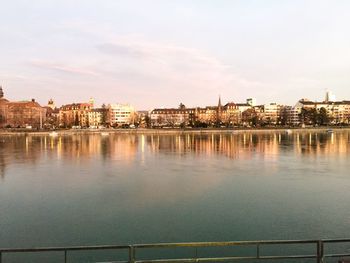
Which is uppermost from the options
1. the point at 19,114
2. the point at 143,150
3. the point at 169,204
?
the point at 19,114

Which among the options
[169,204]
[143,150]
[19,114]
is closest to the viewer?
→ [169,204]

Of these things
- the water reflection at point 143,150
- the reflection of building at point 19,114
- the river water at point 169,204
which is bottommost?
the river water at point 169,204

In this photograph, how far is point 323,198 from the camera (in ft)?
78.3

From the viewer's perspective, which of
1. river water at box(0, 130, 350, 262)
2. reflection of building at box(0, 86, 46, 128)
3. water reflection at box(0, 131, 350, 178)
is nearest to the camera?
river water at box(0, 130, 350, 262)

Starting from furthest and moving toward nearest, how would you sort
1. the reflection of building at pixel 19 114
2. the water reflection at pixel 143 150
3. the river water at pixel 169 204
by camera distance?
1. the reflection of building at pixel 19 114
2. the water reflection at pixel 143 150
3. the river water at pixel 169 204

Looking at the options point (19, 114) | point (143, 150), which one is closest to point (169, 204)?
point (143, 150)

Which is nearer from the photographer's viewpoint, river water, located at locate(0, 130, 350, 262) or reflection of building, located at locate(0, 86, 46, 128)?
river water, located at locate(0, 130, 350, 262)

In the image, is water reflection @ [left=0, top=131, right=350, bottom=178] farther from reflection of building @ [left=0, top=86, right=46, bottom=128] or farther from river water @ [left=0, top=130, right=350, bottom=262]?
reflection of building @ [left=0, top=86, right=46, bottom=128]

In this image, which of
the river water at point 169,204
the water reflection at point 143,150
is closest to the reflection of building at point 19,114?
the water reflection at point 143,150

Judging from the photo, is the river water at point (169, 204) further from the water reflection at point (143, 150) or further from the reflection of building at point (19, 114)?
the reflection of building at point (19, 114)

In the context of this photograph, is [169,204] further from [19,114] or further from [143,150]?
[19,114]

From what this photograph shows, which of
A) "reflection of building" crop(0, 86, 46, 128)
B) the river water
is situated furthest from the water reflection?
"reflection of building" crop(0, 86, 46, 128)

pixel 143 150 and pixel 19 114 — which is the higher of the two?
pixel 19 114

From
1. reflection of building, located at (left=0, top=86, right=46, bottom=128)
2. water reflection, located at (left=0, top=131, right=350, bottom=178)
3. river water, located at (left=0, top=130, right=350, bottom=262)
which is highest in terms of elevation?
reflection of building, located at (left=0, top=86, right=46, bottom=128)
